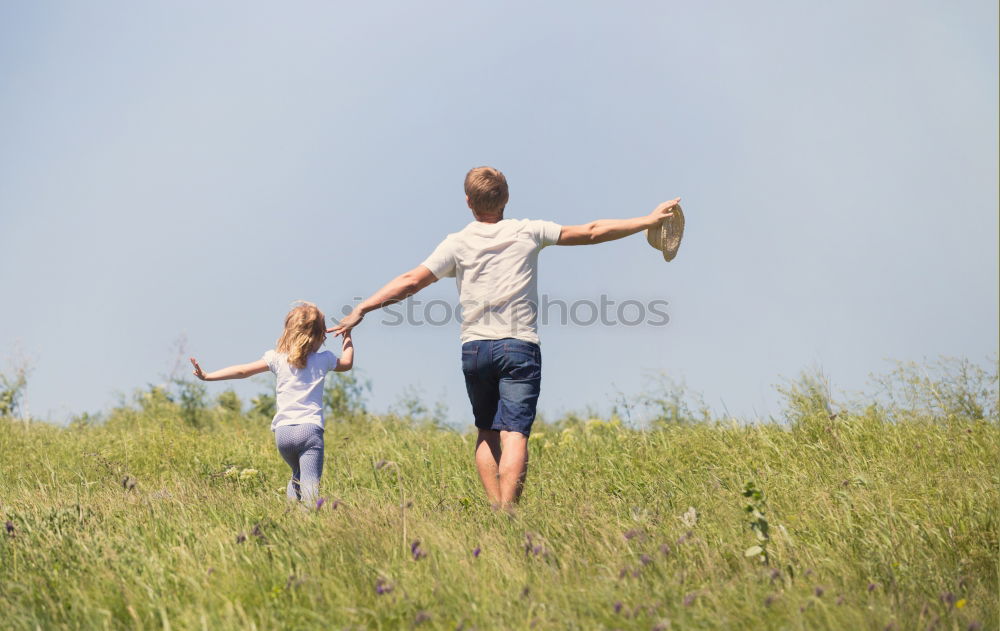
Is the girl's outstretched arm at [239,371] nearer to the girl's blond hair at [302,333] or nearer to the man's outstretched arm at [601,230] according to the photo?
the girl's blond hair at [302,333]

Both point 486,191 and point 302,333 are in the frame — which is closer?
point 486,191

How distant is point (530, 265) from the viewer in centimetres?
565

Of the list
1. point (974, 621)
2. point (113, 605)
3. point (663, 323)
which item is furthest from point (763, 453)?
point (113, 605)

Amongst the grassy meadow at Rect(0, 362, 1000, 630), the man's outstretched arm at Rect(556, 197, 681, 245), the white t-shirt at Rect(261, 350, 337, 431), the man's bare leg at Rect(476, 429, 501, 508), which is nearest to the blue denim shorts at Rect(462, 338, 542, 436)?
the man's bare leg at Rect(476, 429, 501, 508)

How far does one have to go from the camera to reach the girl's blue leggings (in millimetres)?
6121

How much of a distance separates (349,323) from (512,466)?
1.33 m

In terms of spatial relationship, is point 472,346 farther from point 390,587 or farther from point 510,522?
point 390,587

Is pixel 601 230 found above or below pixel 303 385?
above

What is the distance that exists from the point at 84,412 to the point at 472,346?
7.06m

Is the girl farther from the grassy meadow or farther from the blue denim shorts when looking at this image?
the blue denim shorts

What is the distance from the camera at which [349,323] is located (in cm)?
577

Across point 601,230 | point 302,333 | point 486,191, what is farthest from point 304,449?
point 601,230

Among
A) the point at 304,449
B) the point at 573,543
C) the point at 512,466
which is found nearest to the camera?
the point at 573,543

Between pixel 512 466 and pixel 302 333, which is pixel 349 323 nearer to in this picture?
pixel 302 333
